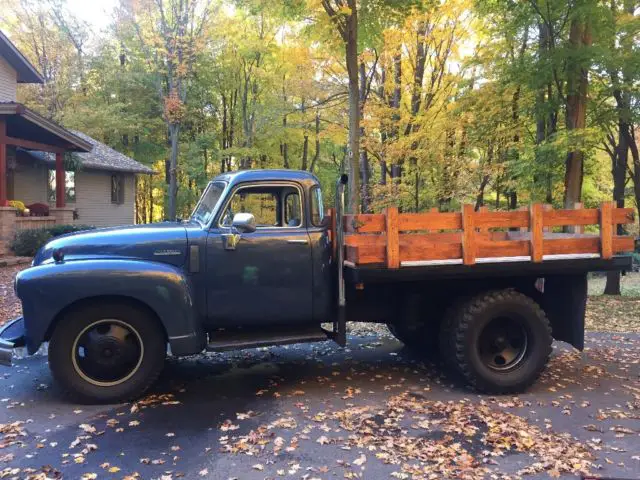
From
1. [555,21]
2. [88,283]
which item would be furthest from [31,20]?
[88,283]

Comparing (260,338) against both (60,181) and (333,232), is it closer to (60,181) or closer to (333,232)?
(333,232)

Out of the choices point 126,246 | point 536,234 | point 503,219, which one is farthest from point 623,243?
point 126,246

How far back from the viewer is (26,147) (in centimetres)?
1703

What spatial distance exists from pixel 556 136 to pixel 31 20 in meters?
31.4

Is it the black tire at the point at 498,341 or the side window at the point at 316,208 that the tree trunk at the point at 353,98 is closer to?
the side window at the point at 316,208

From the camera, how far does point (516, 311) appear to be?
5.20 metres

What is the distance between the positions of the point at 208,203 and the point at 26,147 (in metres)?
14.6

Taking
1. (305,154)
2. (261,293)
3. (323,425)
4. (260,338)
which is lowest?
(323,425)

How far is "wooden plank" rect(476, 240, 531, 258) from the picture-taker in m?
5.14

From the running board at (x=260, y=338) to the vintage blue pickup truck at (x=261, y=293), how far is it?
1 centimetres

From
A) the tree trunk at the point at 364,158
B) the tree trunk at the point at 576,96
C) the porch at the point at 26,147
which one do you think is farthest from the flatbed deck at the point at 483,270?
the tree trunk at the point at 364,158

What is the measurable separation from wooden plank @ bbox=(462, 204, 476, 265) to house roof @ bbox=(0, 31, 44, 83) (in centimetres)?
1949

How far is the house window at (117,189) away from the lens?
2541 cm

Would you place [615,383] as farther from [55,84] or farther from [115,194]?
[55,84]
